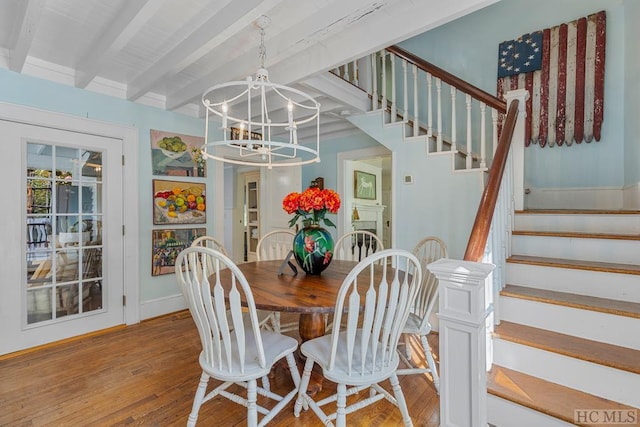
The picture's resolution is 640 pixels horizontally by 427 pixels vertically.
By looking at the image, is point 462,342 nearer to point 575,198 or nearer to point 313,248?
point 313,248

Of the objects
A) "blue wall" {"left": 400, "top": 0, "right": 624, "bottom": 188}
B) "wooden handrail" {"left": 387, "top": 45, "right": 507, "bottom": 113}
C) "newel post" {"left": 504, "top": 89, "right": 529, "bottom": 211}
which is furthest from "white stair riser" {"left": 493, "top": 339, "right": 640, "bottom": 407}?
"blue wall" {"left": 400, "top": 0, "right": 624, "bottom": 188}

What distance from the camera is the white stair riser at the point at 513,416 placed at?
50.9 inches

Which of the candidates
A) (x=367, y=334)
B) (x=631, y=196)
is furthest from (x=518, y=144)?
(x=367, y=334)

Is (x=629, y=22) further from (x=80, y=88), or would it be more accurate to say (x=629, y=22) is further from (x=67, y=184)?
(x=67, y=184)

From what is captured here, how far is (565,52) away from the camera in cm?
295

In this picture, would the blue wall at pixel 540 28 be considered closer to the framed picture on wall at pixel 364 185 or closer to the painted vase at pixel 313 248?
the framed picture on wall at pixel 364 185

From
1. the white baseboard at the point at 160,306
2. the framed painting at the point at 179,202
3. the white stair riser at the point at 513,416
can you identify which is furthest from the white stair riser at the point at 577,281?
the white baseboard at the point at 160,306

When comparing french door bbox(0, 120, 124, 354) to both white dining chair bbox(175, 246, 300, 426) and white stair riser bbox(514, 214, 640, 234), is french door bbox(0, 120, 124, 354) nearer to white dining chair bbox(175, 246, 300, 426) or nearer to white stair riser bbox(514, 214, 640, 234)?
white dining chair bbox(175, 246, 300, 426)

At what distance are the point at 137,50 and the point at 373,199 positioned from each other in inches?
159

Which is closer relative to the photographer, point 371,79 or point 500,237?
point 500,237

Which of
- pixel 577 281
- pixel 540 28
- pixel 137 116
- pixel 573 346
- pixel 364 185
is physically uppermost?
pixel 540 28

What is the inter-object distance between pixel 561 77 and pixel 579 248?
1.98 meters

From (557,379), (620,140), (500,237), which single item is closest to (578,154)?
(620,140)

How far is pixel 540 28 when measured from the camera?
3123 millimetres
